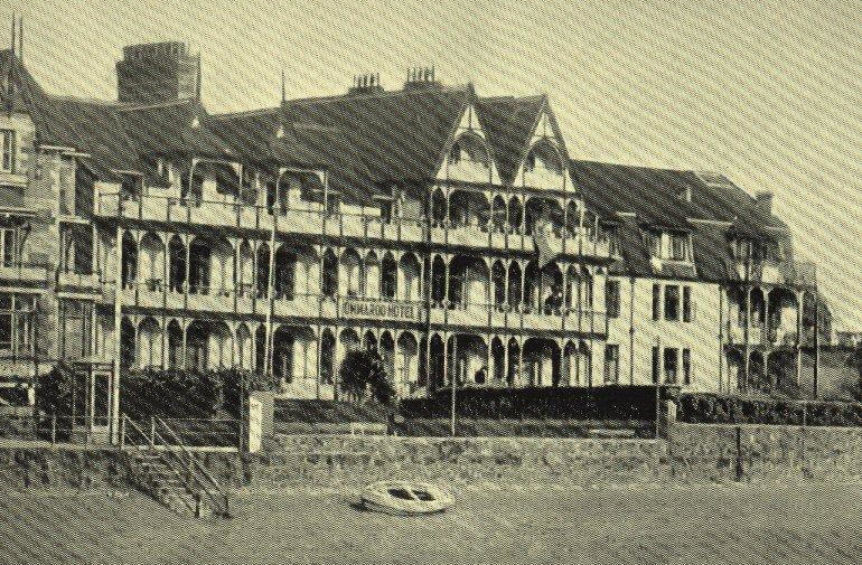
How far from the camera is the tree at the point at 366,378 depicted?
3132 inches

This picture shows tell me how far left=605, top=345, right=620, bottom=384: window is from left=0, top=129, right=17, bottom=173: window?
Result: 28188 mm

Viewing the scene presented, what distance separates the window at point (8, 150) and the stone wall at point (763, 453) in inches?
769

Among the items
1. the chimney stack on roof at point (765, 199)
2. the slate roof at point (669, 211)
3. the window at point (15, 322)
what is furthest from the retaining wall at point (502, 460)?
the chimney stack on roof at point (765, 199)

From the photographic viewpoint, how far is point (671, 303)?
95.8m

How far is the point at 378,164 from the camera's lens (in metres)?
85.9

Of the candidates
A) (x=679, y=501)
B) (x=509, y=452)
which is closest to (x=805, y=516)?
(x=679, y=501)

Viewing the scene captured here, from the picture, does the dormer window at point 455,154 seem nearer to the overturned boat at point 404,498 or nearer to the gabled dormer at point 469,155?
the gabled dormer at point 469,155

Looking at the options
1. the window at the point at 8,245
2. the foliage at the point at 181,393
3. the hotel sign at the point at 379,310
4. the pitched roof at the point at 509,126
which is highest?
the pitched roof at the point at 509,126

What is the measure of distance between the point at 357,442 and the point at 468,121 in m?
25.7

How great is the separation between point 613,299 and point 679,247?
4370 mm

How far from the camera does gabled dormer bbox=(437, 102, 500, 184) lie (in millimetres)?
85125

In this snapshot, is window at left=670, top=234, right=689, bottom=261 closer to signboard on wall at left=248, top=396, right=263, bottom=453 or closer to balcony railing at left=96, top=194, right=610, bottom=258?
balcony railing at left=96, top=194, right=610, bottom=258

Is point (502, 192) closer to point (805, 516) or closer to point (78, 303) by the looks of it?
point (78, 303)

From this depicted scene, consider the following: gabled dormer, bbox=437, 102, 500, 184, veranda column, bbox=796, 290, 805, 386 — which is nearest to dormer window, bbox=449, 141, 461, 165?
gabled dormer, bbox=437, 102, 500, 184
